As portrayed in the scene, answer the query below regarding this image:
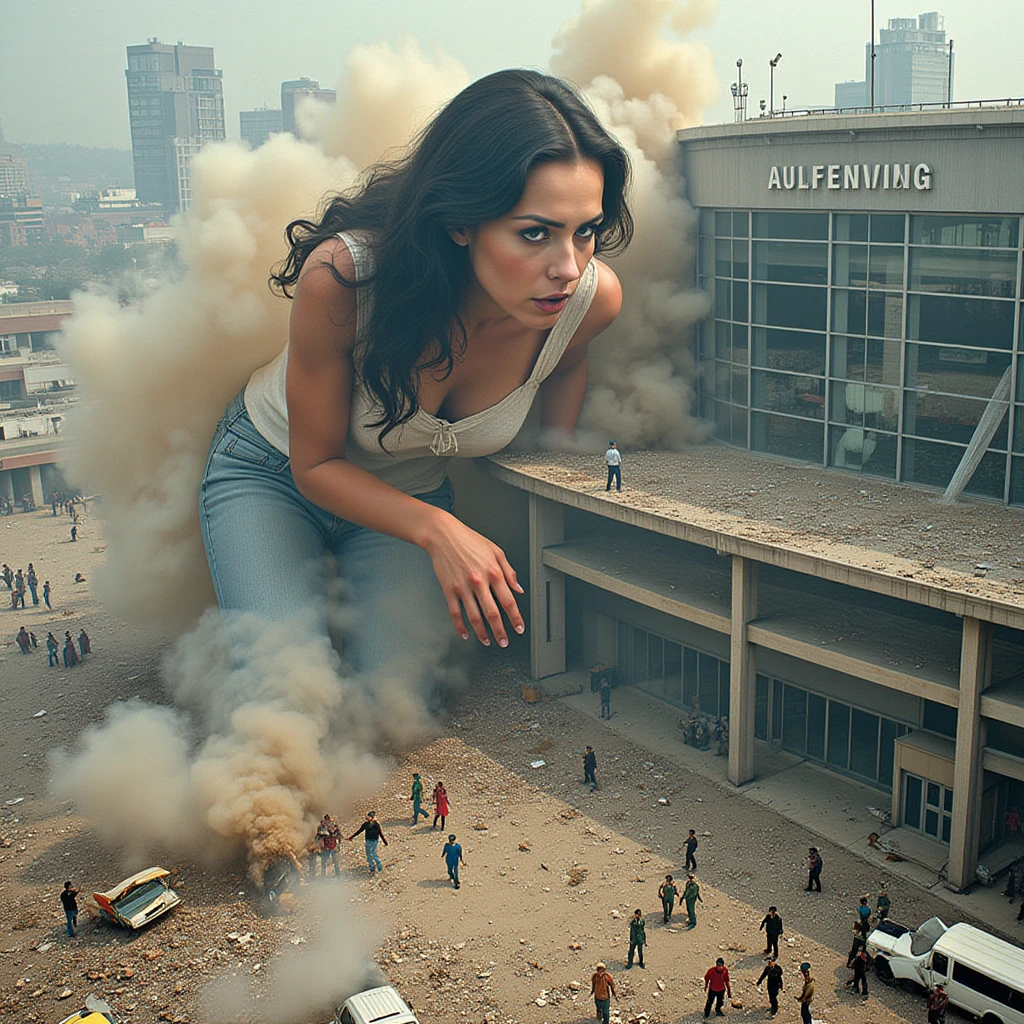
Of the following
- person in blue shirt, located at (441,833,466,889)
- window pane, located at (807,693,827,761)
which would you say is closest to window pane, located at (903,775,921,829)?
window pane, located at (807,693,827,761)

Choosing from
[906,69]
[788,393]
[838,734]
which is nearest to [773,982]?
[838,734]

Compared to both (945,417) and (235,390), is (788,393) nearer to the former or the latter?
(945,417)

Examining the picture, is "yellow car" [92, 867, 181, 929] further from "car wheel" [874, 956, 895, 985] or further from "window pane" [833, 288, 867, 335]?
"window pane" [833, 288, 867, 335]

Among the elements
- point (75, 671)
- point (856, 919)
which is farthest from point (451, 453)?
point (75, 671)

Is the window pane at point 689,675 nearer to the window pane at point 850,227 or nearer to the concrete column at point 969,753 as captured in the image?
the concrete column at point 969,753

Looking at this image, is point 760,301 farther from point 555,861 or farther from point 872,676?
point 555,861
